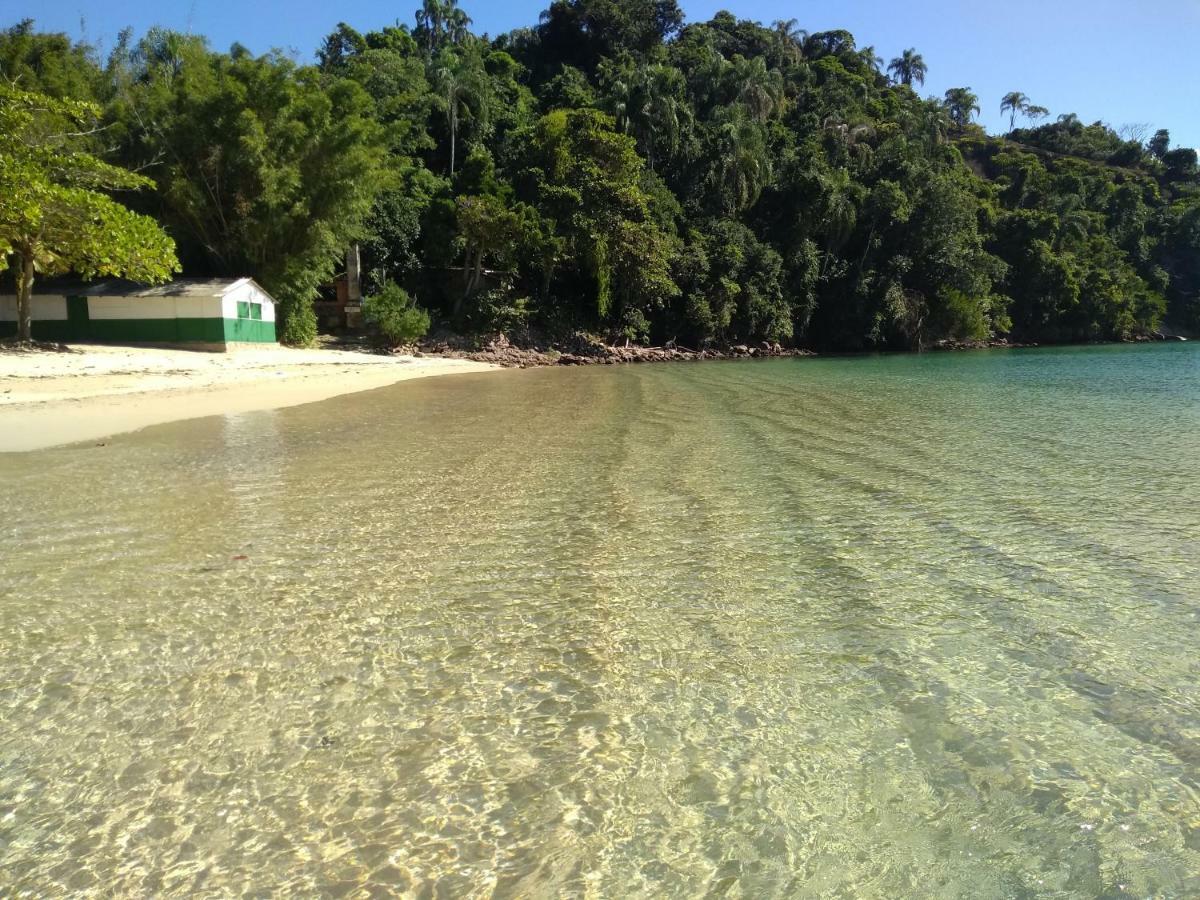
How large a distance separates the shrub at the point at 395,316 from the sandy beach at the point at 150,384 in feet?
14.5

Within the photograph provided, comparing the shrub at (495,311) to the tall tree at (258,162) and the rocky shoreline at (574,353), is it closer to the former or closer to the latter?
the rocky shoreline at (574,353)

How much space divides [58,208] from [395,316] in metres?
14.1

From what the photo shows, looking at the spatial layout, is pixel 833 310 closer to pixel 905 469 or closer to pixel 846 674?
pixel 905 469

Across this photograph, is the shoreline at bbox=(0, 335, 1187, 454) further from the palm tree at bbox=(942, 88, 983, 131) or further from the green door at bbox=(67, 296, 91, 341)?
the palm tree at bbox=(942, 88, 983, 131)

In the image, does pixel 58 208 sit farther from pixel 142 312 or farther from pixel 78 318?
pixel 78 318

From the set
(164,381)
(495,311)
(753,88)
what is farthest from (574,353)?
(753,88)

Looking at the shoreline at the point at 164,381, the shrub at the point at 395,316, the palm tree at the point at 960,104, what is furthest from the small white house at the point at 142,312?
the palm tree at the point at 960,104

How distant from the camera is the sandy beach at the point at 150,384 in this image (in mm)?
12558

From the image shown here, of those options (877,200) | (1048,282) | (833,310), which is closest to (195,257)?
(833,310)

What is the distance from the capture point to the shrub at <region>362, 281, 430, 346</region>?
107 ft

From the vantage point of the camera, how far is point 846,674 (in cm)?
372

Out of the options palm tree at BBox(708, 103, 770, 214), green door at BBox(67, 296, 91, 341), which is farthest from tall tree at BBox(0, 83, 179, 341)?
palm tree at BBox(708, 103, 770, 214)

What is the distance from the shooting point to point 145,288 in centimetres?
2661

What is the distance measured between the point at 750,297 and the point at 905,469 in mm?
36998
